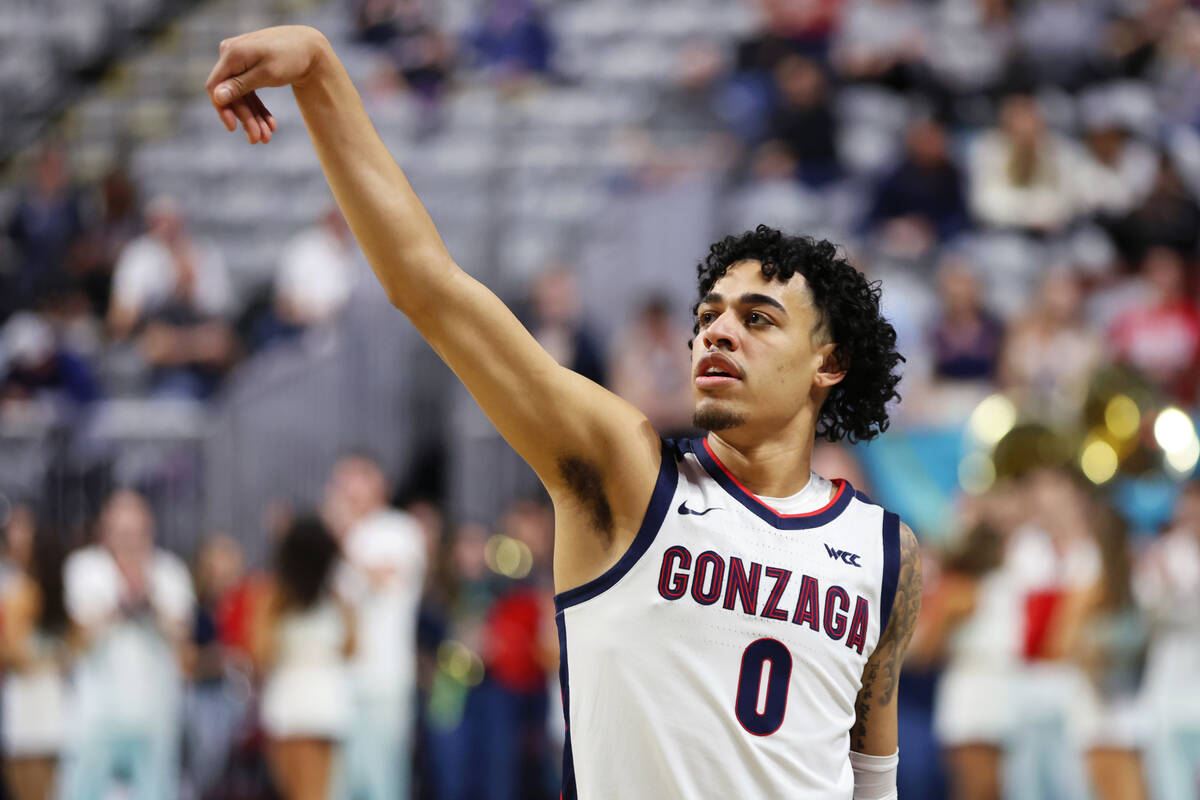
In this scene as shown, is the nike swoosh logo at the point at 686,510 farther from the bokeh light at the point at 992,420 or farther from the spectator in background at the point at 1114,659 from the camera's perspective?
the bokeh light at the point at 992,420

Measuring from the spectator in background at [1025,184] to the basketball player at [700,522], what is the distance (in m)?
8.15

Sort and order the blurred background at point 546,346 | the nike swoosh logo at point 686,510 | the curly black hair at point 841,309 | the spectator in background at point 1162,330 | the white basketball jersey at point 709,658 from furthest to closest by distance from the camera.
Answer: the spectator in background at point 1162,330 → the blurred background at point 546,346 → the curly black hair at point 841,309 → the nike swoosh logo at point 686,510 → the white basketball jersey at point 709,658

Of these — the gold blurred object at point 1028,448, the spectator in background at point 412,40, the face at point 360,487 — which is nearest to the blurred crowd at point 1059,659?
the gold blurred object at point 1028,448

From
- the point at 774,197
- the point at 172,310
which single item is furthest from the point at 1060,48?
the point at 172,310

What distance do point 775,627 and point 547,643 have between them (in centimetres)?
614

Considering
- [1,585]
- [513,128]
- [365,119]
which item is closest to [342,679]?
[1,585]

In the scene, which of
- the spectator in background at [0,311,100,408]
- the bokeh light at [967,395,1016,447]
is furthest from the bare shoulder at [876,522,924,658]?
the spectator in background at [0,311,100,408]

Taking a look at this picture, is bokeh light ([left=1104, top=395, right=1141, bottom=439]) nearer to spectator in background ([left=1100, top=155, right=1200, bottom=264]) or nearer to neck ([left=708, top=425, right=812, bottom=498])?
spectator in background ([left=1100, top=155, right=1200, bottom=264])

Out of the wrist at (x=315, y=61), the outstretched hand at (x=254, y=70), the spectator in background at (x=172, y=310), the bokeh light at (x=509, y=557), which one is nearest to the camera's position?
the outstretched hand at (x=254, y=70)

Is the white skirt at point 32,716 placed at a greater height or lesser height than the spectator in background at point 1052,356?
lesser

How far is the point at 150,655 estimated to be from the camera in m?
8.52

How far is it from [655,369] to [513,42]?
4293mm

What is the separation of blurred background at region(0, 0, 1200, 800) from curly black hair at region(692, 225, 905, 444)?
478 centimetres

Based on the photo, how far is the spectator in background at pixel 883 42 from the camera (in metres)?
11.4
